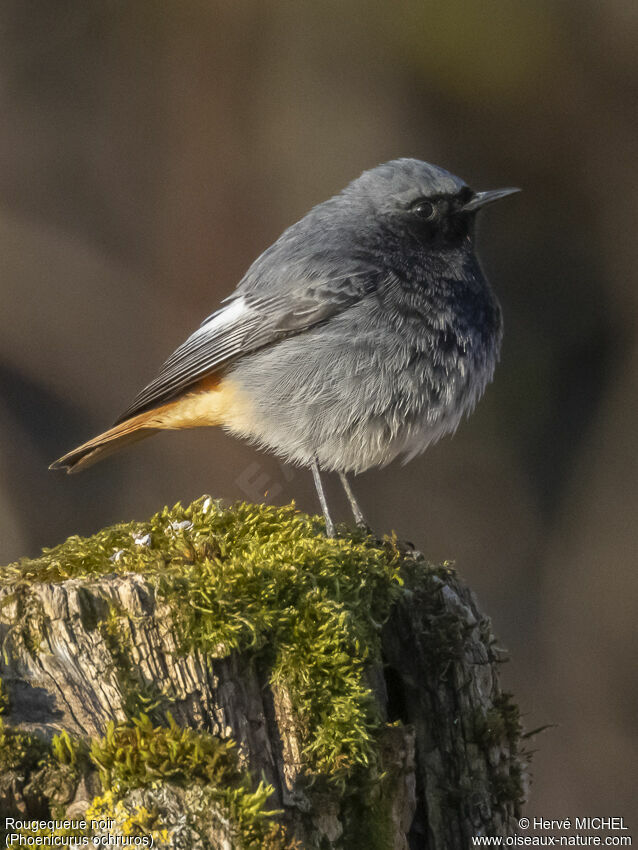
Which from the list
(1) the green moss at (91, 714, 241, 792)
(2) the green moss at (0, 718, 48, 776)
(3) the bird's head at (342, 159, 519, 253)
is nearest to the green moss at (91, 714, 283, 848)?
(1) the green moss at (91, 714, 241, 792)

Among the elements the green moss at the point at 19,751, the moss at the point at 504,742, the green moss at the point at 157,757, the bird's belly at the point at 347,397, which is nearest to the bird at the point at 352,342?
the bird's belly at the point at 347,397

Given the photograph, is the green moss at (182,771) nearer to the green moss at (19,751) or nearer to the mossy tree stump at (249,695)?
the mossy tree stump at (249,695)

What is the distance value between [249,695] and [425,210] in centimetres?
289

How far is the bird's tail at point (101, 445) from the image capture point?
15.2ft

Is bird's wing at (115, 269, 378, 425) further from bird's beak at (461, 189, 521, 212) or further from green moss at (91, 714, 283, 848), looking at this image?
green moss at (91, 714, 283, 848)

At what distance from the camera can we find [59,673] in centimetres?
257

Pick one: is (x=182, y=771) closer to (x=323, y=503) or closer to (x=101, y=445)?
(x=323, y=503)

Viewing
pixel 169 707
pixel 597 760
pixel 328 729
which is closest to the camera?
pixel 169 707

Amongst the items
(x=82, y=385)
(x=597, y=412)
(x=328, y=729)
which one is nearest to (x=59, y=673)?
(x=328, y=729)

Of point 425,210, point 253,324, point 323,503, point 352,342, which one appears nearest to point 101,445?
point 253,324

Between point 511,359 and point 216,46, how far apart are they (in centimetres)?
356

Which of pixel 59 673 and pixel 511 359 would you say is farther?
pixel 511 359

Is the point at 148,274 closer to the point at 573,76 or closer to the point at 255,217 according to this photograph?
the point at 255,217

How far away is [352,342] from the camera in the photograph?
171 inches
